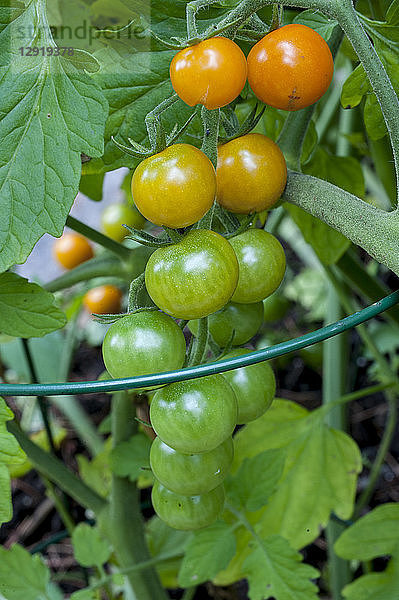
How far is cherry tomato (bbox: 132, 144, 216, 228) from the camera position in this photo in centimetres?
37

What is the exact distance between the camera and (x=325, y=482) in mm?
829

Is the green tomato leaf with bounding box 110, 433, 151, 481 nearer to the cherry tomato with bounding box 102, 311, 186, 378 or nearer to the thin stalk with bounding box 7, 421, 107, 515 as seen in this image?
the thin stalk with bounding box 7, 421, 107, 515

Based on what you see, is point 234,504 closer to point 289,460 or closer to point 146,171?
point 289,460

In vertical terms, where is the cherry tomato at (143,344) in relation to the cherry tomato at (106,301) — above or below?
above

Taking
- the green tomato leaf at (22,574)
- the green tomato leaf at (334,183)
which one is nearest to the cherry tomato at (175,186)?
the green tomato leaf at (334,183)

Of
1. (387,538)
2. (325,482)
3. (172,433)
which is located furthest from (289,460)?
(172,433)

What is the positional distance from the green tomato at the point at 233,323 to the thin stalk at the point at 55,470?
0.26 meters

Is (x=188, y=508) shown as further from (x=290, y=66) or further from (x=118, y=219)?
(x=118, y=219)

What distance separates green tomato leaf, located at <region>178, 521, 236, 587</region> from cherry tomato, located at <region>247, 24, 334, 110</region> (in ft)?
1.41

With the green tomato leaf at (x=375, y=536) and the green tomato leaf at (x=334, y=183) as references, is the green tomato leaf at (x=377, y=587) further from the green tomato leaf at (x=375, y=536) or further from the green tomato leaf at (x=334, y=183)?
the green tomato leaf at (x=334, y=183)

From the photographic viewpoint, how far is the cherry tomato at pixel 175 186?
37cm

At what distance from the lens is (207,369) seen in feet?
1.36

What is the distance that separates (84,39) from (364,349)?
1.07 meters

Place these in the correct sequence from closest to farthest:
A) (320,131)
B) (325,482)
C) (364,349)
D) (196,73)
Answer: (196,73) → (325,482) → (320,131) → (364,349)
